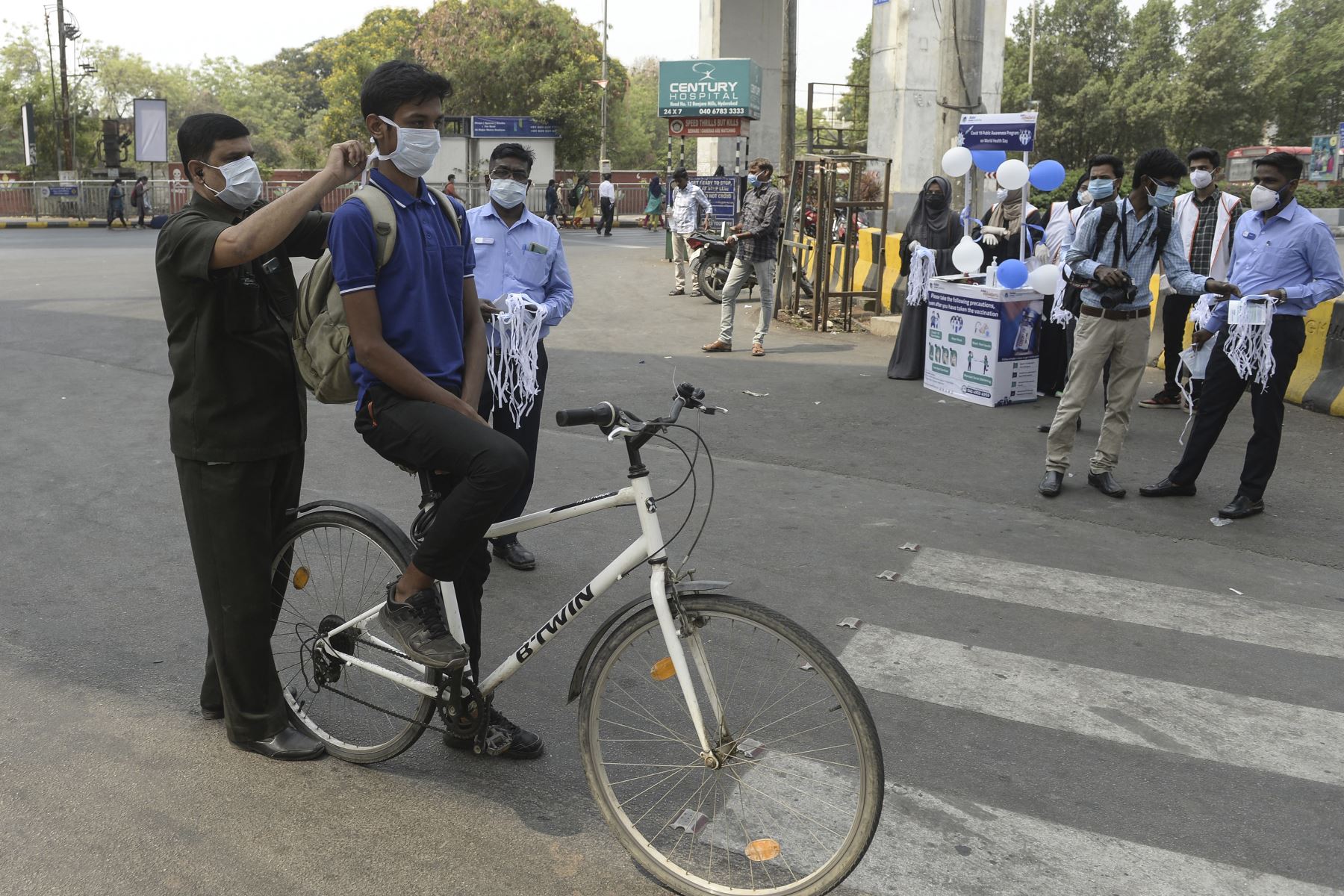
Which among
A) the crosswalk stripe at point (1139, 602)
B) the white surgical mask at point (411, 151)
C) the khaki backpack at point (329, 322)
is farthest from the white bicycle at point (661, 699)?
the crosswalk stripe at point (1139, 602)

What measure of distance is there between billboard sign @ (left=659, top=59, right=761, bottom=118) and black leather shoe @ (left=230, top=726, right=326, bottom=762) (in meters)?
21.4

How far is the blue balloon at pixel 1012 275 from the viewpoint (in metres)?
9.78

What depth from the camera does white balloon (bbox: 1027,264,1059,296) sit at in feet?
31.3

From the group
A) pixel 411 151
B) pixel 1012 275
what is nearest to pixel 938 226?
pixel 1012 275

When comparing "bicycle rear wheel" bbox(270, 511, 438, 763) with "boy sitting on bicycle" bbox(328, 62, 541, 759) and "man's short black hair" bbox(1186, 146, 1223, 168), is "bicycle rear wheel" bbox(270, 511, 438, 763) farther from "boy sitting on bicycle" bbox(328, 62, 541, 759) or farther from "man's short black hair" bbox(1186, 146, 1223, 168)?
"man's short black hair" bbox(1186, 146, 1223, 168)

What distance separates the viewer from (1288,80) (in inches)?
2397

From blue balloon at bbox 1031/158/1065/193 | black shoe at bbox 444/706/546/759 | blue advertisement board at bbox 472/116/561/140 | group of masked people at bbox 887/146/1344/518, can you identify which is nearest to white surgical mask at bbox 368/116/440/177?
black shoe at bbox 444/706/546/759

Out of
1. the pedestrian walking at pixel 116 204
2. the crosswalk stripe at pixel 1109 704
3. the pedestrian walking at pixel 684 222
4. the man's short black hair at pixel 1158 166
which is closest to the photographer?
the crosswalk stripe at pixel 1109 704

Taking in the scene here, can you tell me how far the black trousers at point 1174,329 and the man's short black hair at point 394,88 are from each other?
7.99 meters

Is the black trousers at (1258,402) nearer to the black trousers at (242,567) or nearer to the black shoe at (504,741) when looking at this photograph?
the black shoe at (504,741)

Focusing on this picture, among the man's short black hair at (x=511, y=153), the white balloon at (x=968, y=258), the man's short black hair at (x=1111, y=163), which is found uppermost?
the man's short black hair at (x=1111, y=163)

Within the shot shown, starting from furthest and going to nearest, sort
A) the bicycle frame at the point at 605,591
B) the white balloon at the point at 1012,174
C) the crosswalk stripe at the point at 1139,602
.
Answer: the white balloon at the point at 1012,174
the crosswalk stripe at the point at 1139,602
the bicycle frame at the point at 605,591

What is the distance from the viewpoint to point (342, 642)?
3803mm

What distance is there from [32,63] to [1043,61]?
59110mm
